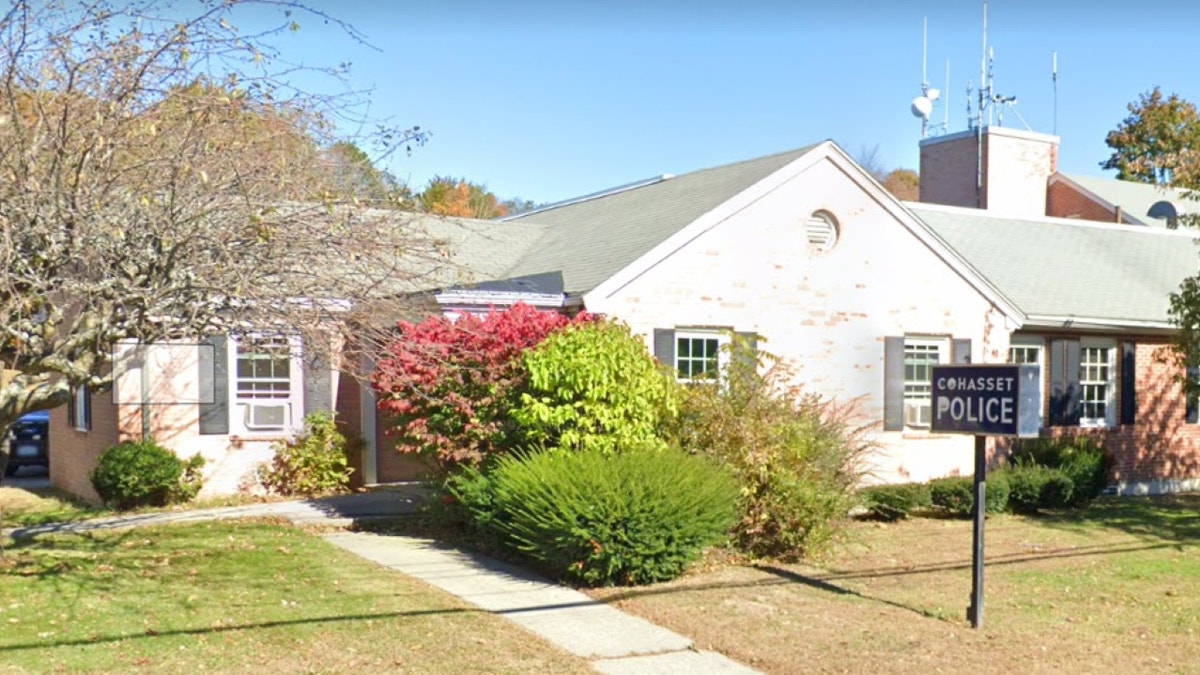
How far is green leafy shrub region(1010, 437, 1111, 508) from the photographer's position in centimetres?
1753

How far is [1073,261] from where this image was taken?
2298 centimetres

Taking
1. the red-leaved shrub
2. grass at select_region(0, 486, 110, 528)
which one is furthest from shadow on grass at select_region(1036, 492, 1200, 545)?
grass at select_region(0, 486, 110, 528)

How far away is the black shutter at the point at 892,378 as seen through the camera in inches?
699

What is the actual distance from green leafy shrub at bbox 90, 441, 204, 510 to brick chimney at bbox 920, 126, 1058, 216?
20635 millimetres

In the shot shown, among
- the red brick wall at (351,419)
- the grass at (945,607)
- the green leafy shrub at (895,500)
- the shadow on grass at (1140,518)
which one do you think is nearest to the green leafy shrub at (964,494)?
the green leafy shrub at (895,500)

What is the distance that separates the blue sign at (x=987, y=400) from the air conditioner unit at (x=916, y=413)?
27.1 feet

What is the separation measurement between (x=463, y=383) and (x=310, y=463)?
4039mm

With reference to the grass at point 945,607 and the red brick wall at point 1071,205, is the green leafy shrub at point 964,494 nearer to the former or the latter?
the grass at point 945,607

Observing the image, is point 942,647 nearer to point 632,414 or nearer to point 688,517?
point 688,517

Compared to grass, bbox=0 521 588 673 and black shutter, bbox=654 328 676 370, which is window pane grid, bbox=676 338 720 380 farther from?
grass, bbox=0 521 588 673

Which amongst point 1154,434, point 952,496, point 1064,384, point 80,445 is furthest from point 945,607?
point 1154,434

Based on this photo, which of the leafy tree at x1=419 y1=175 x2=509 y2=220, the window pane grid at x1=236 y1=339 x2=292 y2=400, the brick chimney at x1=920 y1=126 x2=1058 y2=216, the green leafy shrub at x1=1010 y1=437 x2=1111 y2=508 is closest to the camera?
the window pane grid at x1=236 y1=339 x2=292 y2=400

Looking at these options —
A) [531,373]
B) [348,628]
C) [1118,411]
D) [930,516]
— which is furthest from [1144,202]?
[348,628]

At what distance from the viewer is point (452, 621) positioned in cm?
895
